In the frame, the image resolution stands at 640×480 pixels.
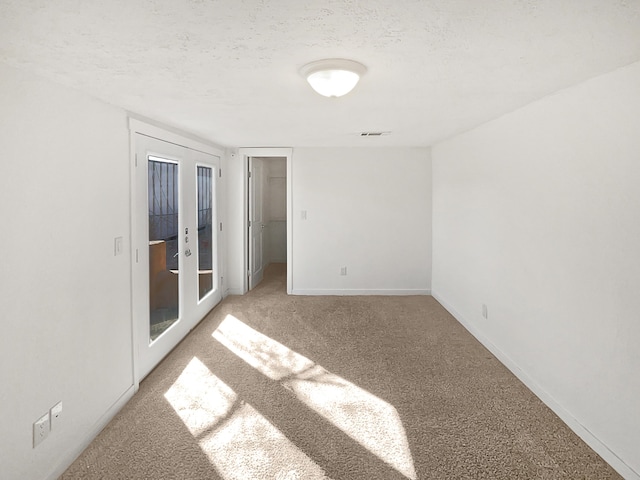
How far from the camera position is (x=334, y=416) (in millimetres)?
2545

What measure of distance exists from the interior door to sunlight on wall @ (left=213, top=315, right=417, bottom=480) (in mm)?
1957

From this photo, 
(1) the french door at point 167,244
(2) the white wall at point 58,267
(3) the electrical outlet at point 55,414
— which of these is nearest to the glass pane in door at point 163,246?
(1) the french door at point 167,244

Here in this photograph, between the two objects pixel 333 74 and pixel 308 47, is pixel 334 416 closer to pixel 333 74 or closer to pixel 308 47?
pixel 333 74

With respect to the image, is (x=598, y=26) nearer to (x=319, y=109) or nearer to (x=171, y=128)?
(x=319, y=109)

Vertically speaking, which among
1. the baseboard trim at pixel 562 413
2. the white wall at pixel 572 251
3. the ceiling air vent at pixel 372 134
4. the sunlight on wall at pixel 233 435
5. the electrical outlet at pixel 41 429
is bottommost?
the sunlight on wall at pixel 233 435

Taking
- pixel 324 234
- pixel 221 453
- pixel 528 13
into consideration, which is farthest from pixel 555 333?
pixel 324 234

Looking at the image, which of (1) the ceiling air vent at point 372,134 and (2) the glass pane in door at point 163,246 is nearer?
(2) the glass pane in door at point 163,246

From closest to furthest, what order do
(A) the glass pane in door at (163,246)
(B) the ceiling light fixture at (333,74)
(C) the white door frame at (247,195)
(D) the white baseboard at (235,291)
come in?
(B) the ceiling light fixture at (333,74)
(A) the glass pane in door at (163,246)
(C) the white door frame at (247,195)
(D) the white baseboard at (235,291)

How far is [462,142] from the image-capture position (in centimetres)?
424

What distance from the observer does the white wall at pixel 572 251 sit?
6.48ft

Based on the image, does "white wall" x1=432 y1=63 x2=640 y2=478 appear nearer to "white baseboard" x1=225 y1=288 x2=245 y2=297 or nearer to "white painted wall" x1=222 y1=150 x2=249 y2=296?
"white painted wall" x1=222 y1=150 x2=249 y2=296

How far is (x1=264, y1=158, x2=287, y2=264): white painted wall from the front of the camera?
7867 mm

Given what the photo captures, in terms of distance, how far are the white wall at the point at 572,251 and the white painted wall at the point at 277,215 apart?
472 centimetres

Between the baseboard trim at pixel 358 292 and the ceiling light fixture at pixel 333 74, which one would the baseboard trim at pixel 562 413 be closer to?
the baseboard trim at pixel 358 292
